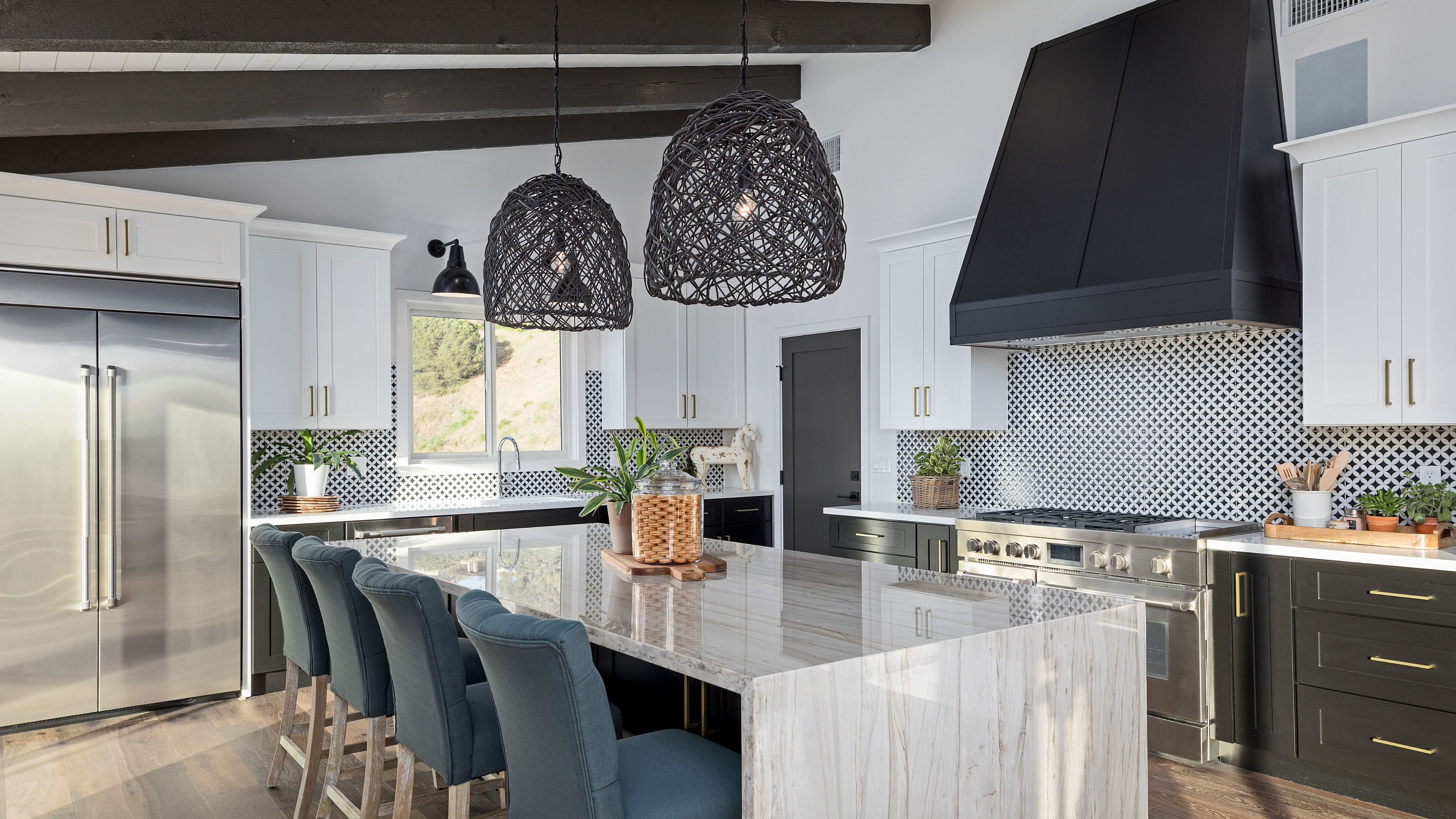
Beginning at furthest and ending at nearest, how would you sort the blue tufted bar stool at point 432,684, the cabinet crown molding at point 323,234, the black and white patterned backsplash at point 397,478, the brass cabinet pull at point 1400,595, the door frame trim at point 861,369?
1. the door frame trim at point 861,369
2. the black and white patterned backsplash at point 397,478
3. the cabinet crown molding at point 323,234
4. the brass cabinet pull at point 1400,595
5. the blue tufted bar stool at point 432,684

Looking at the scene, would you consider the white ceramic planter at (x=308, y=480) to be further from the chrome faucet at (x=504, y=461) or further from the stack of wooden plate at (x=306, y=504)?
the chrome faucet at (x=504, y=461)

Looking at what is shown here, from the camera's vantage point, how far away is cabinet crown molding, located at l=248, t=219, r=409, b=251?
5074 millimetres

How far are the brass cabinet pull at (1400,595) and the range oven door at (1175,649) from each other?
57cm

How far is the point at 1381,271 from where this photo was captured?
354 cm

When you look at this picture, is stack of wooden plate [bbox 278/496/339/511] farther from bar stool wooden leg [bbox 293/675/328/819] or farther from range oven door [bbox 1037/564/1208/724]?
Answer: range oven door [bbox 1037/564/1208/724]

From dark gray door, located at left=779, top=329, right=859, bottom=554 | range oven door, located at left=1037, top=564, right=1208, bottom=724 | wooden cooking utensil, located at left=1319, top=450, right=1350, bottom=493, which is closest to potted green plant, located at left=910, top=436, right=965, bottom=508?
dark gray door, located at left=779, top=329, right=859, bottom=554

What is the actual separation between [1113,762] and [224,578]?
4227 millimetres

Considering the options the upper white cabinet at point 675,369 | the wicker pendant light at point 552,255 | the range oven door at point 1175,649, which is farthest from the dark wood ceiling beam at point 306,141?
the range oven door at point 1175,649

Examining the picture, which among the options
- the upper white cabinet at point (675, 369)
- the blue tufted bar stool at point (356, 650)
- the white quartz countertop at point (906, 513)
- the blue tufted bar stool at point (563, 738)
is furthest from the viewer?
the upper white cabinet at point (675, 369)

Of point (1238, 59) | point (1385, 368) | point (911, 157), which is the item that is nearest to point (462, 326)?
point (911, 157)

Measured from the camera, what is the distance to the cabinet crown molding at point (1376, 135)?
3.34 m

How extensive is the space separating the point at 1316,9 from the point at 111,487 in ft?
18.7

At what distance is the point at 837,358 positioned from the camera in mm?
6312

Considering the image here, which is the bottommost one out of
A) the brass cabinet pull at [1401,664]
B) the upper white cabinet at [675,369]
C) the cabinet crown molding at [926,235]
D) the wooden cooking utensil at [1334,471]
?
the brass cabinet pull at [1401,664]
